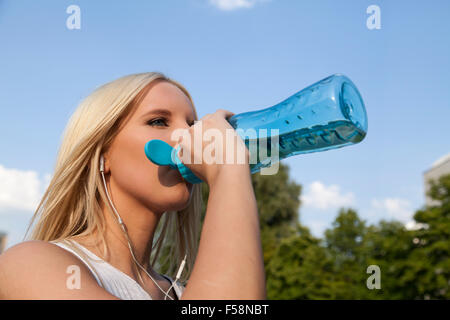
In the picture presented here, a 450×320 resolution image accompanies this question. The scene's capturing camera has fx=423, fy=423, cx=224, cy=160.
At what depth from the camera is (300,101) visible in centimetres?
213

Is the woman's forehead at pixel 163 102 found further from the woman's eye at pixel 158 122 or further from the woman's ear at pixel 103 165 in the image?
the woman's ear at pixel 103 165

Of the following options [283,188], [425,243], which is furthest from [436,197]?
[283,188]

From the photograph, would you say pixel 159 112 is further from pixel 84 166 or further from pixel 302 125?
pixel 302 125

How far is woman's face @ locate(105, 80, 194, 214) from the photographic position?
7.14 ft

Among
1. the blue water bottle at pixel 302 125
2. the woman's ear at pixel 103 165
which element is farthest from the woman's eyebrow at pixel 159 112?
the woman's ear at pixel 103 165

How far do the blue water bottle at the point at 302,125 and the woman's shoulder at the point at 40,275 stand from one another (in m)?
0.67

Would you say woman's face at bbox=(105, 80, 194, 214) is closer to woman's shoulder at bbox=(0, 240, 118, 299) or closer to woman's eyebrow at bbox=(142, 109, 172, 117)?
woman's eyebrow at bbox=(142, 109, 172, 117)

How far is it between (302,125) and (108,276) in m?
1.19

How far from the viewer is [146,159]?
218 centimetres

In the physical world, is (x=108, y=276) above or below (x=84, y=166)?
below

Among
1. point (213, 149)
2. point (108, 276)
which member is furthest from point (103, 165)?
point (213, 149)

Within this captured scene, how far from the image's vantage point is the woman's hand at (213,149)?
1608 millimetres

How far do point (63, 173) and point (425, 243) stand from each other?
71.0ft
